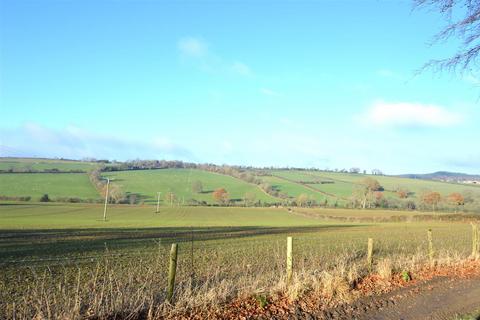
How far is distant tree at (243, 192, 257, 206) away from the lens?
350ft

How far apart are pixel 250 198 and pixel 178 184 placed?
76.8 feet

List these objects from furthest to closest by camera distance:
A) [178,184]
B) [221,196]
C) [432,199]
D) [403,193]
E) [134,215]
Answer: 1. [178,184]
2. [221,196]
3. [403,193]
4. [432,199]
5. [134,215]

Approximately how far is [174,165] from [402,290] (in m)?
140

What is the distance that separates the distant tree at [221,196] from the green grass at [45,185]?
30.3m

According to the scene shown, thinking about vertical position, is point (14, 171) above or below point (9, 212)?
above

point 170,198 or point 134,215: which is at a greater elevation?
point 170,198

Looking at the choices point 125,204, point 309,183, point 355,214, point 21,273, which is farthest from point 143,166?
point 21,273

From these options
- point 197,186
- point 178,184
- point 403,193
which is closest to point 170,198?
point 197,186

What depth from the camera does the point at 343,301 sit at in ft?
27.4

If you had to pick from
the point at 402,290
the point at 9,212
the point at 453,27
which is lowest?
the point at 9,212

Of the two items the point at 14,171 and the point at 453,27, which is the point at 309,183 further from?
the point at 453,27

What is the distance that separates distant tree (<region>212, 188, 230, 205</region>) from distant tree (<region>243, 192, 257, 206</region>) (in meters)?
4.94

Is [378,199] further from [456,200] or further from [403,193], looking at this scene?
[456,200]

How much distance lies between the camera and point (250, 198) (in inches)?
4247
